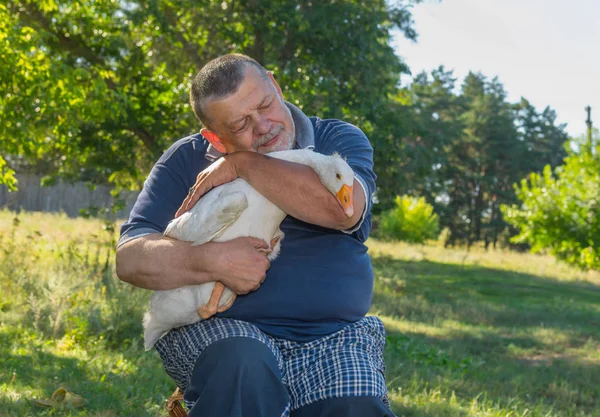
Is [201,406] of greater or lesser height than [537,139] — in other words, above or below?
below

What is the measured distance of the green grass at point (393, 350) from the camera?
4.52 meters

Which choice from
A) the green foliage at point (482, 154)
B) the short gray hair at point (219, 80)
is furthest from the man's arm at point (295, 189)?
the green foliage at point (482, 154)

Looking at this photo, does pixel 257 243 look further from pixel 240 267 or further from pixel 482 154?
pixel 482 154

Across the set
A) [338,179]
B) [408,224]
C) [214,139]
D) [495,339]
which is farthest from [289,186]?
[408,224]

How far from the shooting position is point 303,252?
9.20 feet

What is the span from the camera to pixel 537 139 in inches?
2064

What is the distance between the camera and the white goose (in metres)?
2.55

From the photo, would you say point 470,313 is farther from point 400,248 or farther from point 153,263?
point 400,248

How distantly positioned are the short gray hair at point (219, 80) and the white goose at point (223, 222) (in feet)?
1.03

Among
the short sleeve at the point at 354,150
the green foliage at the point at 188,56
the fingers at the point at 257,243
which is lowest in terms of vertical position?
the fingers at the point at 257,243

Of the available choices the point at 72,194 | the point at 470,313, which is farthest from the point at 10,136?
the point at 72,194

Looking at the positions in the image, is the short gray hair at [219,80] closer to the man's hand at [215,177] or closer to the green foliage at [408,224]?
the man's hand at [215,177]

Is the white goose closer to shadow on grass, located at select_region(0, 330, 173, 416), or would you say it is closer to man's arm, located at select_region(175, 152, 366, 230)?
man's arm, located at select_region(175, 152, 366, 230)

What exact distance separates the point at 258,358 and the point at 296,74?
A: 11085 mm
